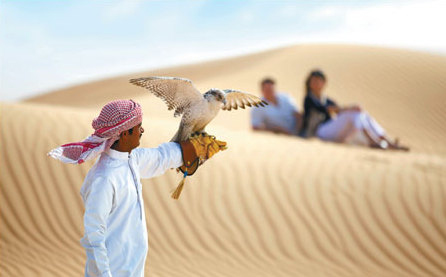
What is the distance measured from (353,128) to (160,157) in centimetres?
679

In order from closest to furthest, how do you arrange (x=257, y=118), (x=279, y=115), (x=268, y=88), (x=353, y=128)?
(x=353, y=128)
(x=268, y=88)
(x=279, y=115)
(x=257, y=118)

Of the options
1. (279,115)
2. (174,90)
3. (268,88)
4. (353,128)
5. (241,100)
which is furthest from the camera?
(279,115)

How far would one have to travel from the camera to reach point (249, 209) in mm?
5652

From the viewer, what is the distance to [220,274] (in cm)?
462

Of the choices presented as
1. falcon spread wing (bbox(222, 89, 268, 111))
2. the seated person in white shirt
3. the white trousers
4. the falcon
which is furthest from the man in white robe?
the seated person in white shirt

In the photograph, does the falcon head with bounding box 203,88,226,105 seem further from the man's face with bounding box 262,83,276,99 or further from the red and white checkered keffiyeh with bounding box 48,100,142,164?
the man's face with bounding box 262,83,276,99

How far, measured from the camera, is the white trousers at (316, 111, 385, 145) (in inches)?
342

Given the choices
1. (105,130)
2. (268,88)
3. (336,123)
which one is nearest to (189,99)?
(105,130)

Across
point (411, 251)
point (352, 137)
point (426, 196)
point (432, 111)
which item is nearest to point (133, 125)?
point (411, 251)

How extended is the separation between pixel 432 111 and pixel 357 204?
12.0 m

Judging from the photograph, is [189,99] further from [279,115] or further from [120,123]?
[279,115]

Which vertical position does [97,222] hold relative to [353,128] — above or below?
below

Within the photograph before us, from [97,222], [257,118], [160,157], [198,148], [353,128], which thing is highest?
[353,128]

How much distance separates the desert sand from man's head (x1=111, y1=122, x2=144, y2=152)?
8.32 feet
